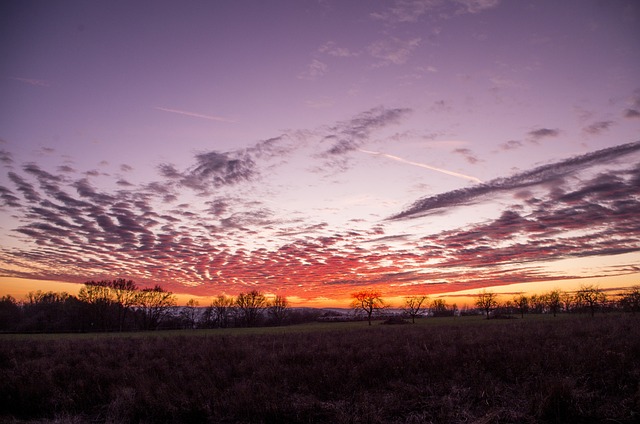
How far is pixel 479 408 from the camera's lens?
8.12m

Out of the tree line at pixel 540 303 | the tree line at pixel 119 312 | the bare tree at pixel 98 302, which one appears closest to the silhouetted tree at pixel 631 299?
the tree line at pixel 540 303

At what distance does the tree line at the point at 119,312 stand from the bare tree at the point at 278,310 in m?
0.41

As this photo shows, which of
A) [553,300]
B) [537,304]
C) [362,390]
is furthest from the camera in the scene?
[537,304]

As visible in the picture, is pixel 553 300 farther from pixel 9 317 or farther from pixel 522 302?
pixel 9 317

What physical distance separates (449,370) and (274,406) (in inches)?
238

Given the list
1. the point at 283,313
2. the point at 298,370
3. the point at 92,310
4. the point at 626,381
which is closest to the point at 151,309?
the point at 92,310

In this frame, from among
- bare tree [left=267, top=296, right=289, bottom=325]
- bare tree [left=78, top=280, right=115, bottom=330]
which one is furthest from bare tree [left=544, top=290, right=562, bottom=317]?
bare tree [left=78, top=280, right=115, bottom=330]

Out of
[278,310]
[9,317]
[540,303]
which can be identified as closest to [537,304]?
[540,303]

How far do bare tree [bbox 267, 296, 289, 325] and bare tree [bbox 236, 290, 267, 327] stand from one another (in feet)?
15.1

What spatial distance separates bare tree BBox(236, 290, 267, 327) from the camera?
12631 cm

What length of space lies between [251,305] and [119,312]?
144 ft

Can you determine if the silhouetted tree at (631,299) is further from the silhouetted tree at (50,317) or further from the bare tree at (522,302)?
the silhouetted tree at (50,317)

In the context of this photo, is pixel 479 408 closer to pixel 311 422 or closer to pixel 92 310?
pixel 311 422

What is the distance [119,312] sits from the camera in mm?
105000
